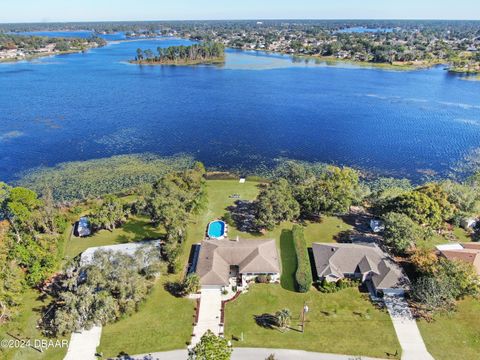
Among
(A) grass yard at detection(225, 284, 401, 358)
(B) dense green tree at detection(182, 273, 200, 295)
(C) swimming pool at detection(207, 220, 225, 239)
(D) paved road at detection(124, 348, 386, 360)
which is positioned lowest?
(D) paved road at detection(124, 348, 386, 360)

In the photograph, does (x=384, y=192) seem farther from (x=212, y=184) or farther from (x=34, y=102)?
(x=34, y=102)

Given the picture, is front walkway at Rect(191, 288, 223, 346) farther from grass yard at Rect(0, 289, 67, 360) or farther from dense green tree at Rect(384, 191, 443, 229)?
dense green tree at Rect(384, 191, 443, 229)

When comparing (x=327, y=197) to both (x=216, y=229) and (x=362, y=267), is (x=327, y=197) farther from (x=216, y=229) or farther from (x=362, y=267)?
(x=216, y=229)

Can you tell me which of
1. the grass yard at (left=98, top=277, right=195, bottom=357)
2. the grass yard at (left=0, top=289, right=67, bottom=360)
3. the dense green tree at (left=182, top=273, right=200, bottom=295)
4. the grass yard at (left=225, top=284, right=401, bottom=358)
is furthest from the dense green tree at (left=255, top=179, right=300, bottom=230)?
the grass yard at (left=0, top=289, right=67, bottom=360)

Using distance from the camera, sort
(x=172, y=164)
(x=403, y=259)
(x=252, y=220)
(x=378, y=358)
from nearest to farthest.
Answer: (x=378, y=358)
(x=403, y=259)
(x=252, y=220)
(x=172, y=164)

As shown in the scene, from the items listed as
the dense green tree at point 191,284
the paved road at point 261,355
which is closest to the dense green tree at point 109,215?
the dense green tree at point 191,284

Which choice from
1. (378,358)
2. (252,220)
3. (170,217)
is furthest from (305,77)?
(378,358)
